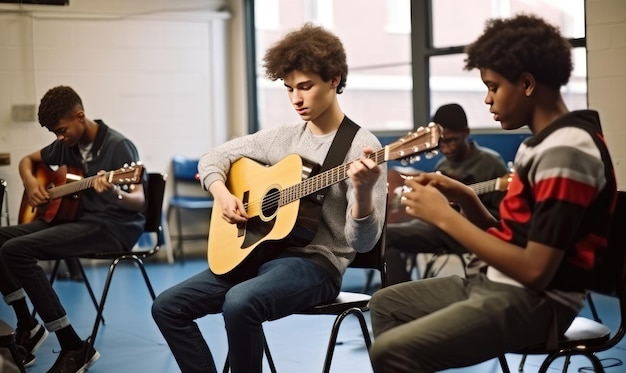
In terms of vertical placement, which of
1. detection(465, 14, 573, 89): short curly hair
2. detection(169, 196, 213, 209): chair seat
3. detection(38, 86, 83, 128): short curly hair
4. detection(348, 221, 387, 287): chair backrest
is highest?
detection(465, 14, 573, 89): short curly hair

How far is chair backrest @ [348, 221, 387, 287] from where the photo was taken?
248 cm

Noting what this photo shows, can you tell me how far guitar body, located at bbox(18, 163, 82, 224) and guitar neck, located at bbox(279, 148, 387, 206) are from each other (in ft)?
5.20

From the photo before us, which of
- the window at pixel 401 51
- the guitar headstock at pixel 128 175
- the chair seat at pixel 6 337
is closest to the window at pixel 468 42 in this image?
the window at pixel 401 51

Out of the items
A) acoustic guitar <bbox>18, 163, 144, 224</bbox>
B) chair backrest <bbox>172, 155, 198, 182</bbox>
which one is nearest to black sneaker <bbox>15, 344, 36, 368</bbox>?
acoustic guitar <bbox>18, 163, 144, 224</bbox>

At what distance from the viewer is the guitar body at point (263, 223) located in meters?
2.43

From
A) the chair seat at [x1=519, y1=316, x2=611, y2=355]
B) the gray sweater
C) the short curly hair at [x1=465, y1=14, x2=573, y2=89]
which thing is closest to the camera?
the short curly hair at [x1=465, y1=14, x2=573, y2=89]

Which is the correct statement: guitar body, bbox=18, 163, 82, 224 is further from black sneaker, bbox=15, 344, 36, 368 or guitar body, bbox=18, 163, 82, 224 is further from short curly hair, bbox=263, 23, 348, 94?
short curly hair, bbox=263, 23, 348, 94

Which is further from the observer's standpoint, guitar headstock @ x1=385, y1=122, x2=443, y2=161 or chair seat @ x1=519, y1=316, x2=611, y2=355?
guitar headstock @ x1=385, y1=122, x2=443, y2=161

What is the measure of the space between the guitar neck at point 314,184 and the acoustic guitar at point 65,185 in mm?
1158

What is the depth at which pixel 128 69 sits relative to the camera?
6484 millimetres

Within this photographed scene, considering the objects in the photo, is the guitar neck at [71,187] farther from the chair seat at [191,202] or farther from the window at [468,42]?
the chair seat at [191,202]

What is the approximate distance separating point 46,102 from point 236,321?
198 centimetres

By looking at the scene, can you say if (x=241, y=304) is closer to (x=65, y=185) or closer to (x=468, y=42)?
(x=65, y=185)

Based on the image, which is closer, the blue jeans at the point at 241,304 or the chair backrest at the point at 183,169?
the blue jeans at the point at 241,304
